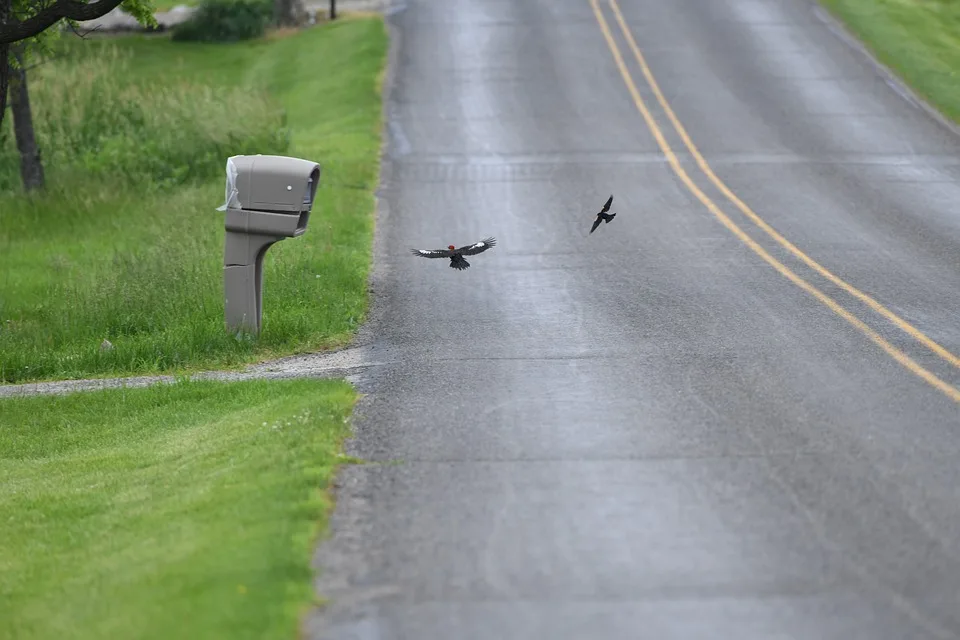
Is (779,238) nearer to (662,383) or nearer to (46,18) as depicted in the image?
(662,383)

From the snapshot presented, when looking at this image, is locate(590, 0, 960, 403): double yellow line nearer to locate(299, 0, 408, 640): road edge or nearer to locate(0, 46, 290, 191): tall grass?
locate(299, 0, 408, 640): road edge

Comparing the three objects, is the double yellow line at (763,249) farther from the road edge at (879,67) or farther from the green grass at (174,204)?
the road edge at (879,67)

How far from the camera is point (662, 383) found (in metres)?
10.1

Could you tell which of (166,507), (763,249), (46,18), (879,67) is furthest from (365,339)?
(879,67)

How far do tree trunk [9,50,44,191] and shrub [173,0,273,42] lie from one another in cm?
1642

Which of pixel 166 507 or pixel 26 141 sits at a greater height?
pixel 166 507

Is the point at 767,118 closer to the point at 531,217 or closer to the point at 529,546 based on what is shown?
the point at 531,217

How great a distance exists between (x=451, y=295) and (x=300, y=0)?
25649mm

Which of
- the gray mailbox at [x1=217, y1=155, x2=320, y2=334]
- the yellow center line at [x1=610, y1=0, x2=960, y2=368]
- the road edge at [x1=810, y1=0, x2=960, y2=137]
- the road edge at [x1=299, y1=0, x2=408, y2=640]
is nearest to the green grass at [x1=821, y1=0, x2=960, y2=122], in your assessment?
the road edge at [x1=810, y1=0, x2=960, y2=137]

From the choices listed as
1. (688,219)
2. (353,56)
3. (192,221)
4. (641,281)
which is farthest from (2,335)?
(353,56)

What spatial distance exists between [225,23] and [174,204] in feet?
62.1

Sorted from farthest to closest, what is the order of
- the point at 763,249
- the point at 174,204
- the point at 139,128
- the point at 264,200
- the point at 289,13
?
the point at 289,13
the point at 139,128
the point at 174,204
the point at 763,249
the point at 264,200

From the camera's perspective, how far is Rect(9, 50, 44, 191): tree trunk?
20797mm

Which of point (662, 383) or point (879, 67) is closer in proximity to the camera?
point (662, 383)
